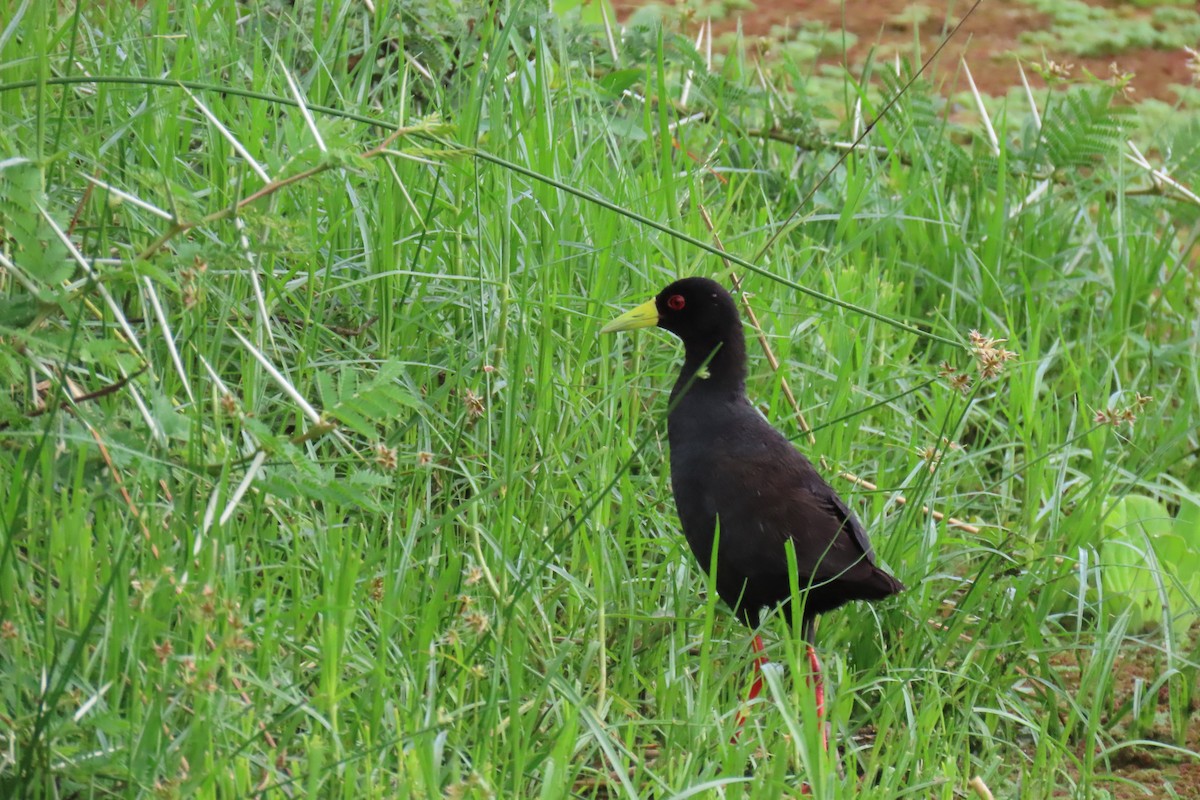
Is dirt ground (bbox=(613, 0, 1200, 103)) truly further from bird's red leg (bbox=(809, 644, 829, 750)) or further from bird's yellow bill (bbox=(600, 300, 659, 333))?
bird's red leg (bbox=(809, 644, 829, 750))

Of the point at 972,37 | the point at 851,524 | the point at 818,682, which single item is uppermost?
the point at 972,37

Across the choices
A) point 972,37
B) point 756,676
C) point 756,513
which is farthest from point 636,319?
point 972,37

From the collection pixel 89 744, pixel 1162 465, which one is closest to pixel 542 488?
pixel 89 744

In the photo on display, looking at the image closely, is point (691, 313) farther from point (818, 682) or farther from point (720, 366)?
point (818, 682)

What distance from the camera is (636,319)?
10.9ft

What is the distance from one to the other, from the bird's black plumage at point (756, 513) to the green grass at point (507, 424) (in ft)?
0.33

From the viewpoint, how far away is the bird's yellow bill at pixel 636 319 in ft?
10.9

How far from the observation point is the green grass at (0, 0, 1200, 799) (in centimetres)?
226

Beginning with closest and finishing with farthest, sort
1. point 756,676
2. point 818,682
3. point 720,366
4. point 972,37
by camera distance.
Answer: point 756,676 < point 818,682 < point 720,366 < point 972,37

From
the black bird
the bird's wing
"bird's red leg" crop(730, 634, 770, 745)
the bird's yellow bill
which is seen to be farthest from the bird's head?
"bird's red leg" crop(730, 634, 770, 745)

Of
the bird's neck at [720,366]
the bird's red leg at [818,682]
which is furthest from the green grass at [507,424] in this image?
the bird's neck at [720,366]

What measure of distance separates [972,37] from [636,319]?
4019mm

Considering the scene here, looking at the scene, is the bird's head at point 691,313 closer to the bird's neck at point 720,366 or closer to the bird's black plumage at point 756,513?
the bird's neck at point 720,366

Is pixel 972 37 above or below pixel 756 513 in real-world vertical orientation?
above
